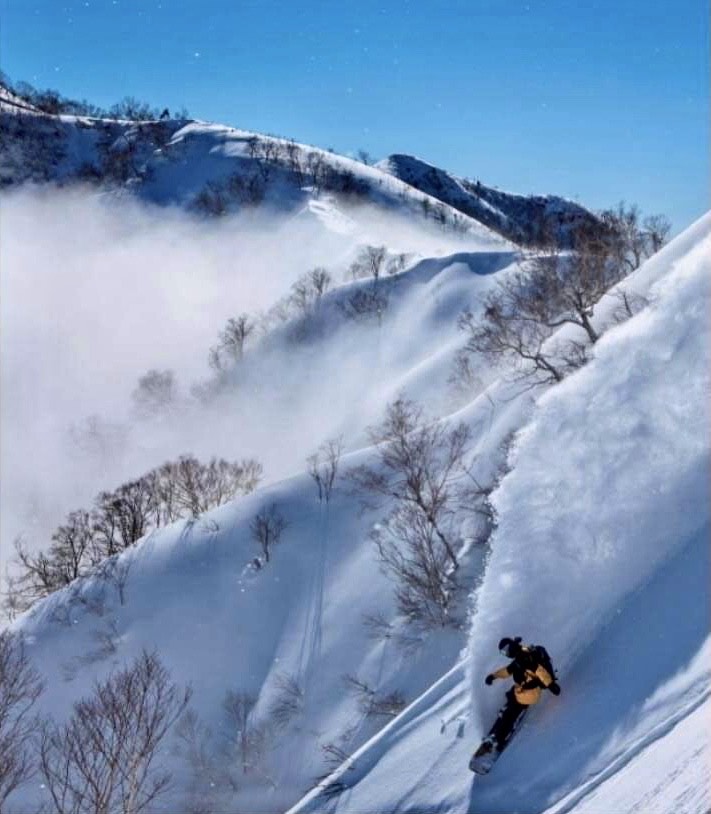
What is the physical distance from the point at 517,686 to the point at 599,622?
184 cm

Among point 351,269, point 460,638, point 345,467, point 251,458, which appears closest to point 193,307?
point 351,269

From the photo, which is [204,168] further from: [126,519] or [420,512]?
[420,512]

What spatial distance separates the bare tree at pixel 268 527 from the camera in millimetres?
30016

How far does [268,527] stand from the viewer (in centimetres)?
3045

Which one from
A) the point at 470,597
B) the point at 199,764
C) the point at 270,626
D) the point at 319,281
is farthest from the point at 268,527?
the point at 319,281

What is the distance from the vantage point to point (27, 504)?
→ 64375mm

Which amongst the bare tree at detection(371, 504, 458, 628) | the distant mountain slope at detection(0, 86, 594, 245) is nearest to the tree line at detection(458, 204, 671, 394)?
the bare tree at detection(371, 504, 458, 628)

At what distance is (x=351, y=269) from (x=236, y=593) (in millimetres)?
51093

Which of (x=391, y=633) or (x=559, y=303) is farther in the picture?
(x=559, y=303)

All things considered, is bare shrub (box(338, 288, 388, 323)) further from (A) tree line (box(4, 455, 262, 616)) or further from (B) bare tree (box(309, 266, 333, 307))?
(A) tree line (box(4, 455, 262, 616))

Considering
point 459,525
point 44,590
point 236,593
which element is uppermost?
point 44,590

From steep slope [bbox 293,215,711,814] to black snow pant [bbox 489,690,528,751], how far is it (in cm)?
18

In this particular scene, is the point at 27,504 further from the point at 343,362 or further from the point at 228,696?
the point at 228,696

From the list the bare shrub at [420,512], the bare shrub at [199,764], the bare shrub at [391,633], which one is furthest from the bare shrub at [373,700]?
the bare shrub at [199,764]
